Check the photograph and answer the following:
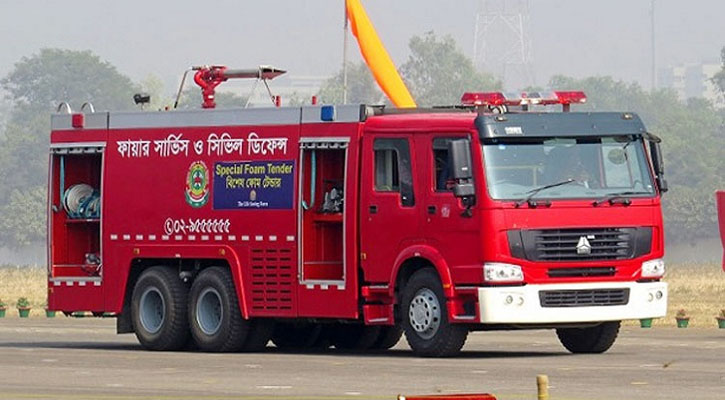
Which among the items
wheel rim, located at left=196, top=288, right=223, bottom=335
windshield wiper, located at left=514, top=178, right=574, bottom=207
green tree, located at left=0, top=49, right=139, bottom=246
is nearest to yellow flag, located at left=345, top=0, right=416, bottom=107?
wheel rim, located at left=196, top=288, right=223, bottom=335

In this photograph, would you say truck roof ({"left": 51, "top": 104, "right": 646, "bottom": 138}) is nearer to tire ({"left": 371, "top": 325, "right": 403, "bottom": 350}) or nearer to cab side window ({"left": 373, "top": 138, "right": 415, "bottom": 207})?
cab side window ({"left": 373, "top": 138, "right": 415, "bottom": 207})

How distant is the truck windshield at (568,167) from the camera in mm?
24984

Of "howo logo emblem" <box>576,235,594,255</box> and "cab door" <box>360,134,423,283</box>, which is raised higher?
"cab door" <box>360,134,423,283</box>

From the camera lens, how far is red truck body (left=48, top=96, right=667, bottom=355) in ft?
81.9

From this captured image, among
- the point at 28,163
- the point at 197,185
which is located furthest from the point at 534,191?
the point at 28,163

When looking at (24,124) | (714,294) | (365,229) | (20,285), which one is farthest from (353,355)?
(24,124)

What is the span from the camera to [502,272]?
81.1 feet

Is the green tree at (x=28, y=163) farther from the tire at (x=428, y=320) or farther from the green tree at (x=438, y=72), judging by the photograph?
the tire at (x=428, y=320)

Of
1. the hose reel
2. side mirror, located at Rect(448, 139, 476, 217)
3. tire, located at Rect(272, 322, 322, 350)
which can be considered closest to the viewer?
side mirror, located at Rect(448, 139, 476, 217)

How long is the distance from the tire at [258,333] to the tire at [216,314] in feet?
0.67

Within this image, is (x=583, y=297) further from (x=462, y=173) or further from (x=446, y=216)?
(x=462, y=173)

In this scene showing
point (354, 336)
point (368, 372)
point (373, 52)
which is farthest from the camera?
point (373, 52)

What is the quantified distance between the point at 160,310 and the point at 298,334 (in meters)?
1.95

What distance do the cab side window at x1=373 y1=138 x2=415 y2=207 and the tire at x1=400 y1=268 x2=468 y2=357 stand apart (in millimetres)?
1011
